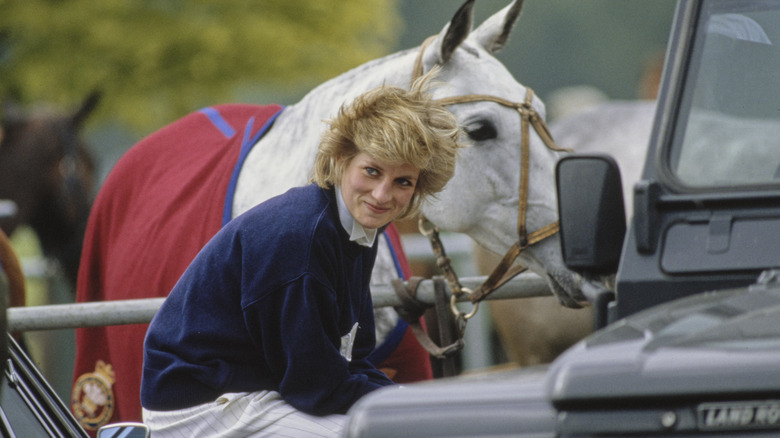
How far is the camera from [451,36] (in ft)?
14.5

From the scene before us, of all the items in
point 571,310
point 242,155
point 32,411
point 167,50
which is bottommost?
point 571,310

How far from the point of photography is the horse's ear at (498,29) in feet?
15.4

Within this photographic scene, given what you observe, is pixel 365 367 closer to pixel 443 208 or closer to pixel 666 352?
pixel 443 208

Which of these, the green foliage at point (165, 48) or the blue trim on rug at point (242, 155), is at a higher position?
the blue trim on rug at point (242, 155)

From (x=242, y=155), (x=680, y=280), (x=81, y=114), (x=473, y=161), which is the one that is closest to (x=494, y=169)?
(x=473, y=161)

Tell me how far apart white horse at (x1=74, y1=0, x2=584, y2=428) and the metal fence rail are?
13 centimetres

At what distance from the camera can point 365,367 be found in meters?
3.58

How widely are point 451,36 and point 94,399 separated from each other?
6.58 ft

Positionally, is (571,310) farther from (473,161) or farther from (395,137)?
(395,137)

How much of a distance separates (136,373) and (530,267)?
1578mm

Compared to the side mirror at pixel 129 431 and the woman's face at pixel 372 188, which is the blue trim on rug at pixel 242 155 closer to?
the woman's face at pixel 372 188

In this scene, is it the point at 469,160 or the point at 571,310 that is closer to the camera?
the point at 469,160

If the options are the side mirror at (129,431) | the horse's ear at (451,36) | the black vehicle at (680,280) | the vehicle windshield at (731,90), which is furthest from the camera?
the horse's ear at (451,36)

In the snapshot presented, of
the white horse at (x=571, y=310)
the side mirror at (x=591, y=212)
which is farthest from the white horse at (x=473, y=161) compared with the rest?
the white horse at (x=571, y=310)
